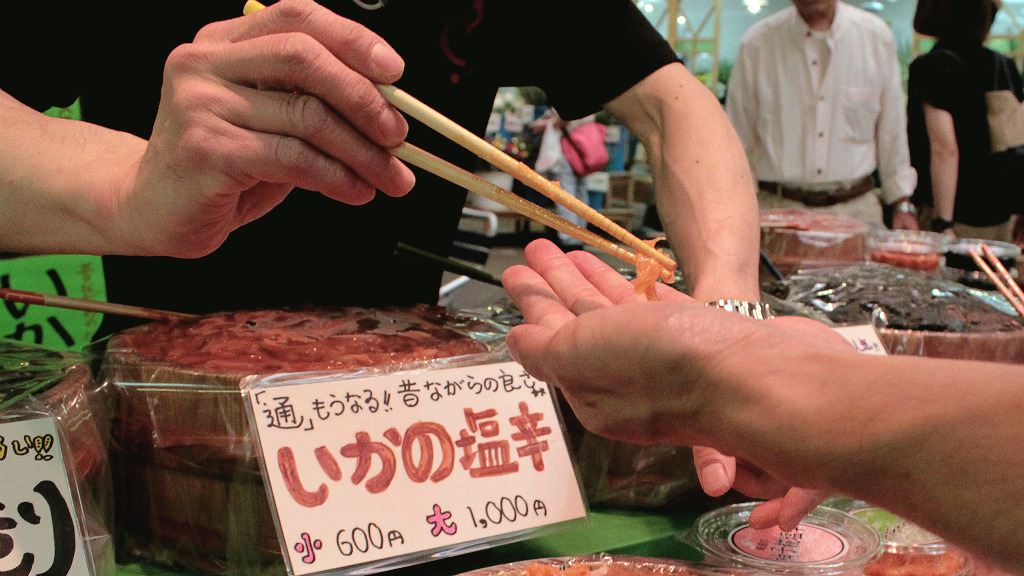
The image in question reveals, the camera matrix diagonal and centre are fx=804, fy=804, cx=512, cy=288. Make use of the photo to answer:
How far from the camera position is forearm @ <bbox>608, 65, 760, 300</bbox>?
4.27ft

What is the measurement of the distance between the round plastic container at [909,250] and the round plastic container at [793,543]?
1.34 metres

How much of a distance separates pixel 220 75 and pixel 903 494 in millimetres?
729

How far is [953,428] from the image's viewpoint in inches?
20.7

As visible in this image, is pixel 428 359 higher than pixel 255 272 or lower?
lower

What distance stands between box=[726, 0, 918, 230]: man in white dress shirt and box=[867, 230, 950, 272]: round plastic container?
Result: 169cm

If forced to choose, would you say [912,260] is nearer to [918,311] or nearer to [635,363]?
[918,311]

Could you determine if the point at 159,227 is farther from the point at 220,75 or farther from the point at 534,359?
the point at 534,359

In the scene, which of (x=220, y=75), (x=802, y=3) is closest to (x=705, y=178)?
(x=220, y=75)

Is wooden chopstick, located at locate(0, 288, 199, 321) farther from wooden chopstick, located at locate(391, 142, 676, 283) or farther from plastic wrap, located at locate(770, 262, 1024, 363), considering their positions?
plastic wrap, located at locate(770, 262, 1024, 363)

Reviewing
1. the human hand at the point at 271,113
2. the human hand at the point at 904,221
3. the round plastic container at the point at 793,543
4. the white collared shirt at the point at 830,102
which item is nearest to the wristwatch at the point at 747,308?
the round plastic container at the point at 793,543

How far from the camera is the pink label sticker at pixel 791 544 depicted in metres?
1.05

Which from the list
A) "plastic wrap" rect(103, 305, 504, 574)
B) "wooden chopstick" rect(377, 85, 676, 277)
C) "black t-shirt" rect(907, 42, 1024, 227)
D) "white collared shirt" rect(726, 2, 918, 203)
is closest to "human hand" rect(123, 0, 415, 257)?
"wooden chopstick" rect(377, 85, 676, 277)

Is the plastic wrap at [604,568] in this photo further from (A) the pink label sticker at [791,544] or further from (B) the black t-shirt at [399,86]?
(B) the black t-shirt at [399,86]

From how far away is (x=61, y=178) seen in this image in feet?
3.13
